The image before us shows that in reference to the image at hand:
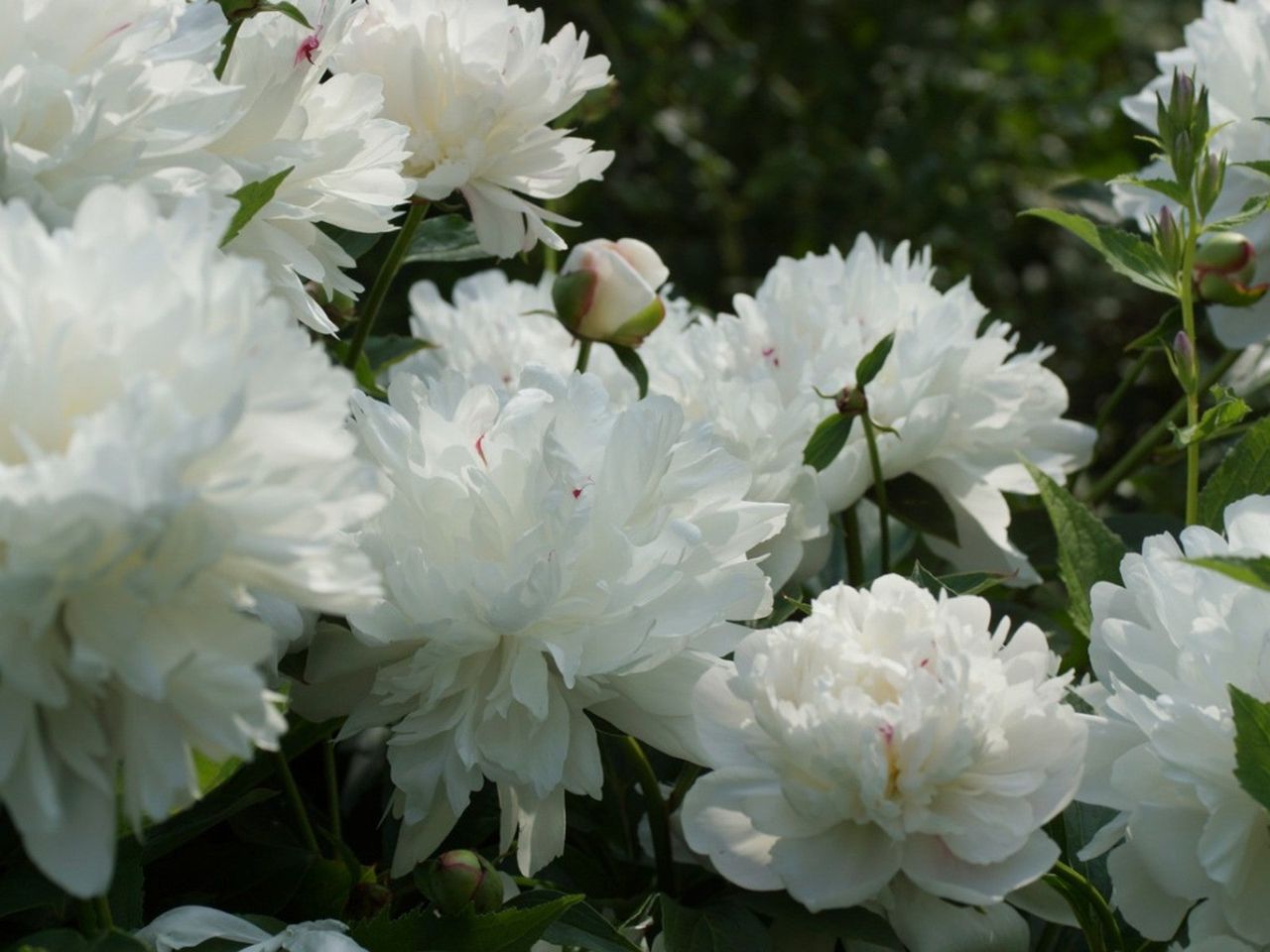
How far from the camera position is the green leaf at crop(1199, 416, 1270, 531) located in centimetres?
58

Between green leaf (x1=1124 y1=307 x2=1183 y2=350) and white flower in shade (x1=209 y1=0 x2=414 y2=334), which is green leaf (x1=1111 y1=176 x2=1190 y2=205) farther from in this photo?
white flower in shade (x1=209 y1=0 x2=414 y2=334)

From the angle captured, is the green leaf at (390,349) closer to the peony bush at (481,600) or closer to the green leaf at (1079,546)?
the peony bush at (481,600)

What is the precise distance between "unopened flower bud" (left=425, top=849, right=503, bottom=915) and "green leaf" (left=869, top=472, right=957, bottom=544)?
27 cm

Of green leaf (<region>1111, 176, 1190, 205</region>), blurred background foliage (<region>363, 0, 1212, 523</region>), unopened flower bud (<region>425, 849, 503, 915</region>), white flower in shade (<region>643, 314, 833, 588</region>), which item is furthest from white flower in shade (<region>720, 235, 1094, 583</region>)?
blurred background foliage (<region>363, 0, 1212, 523</region>)

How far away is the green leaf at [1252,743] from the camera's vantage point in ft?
1.42

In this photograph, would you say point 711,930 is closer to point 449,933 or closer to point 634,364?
point 449,933

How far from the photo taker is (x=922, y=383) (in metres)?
0.64

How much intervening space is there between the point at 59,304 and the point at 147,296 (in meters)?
0.02

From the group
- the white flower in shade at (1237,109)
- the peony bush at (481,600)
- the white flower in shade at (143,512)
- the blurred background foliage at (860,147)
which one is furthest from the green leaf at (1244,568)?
the blurred background foliage at (860,147)

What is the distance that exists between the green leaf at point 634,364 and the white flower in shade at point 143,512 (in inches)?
11.2

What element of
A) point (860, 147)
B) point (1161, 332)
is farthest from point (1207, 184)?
point (860, 147)

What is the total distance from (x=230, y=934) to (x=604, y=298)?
280 mm

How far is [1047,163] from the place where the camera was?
194cm

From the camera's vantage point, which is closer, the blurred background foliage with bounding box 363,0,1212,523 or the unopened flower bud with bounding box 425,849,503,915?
the unopened flower bud with bounding box 425,849,503,915
